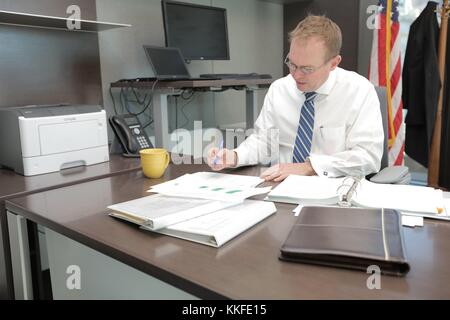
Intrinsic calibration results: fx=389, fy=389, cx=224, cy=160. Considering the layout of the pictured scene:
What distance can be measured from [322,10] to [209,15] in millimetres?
1233

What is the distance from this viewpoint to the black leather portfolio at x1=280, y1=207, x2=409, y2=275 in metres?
0.63

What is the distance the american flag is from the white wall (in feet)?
2.85

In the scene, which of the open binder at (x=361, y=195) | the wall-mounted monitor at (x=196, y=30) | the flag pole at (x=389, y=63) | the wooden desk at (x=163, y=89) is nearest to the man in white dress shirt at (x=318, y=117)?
the open binder at (x=361, y=195)

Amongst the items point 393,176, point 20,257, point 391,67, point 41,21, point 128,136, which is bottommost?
point 20,257

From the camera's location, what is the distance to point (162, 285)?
0.76 m

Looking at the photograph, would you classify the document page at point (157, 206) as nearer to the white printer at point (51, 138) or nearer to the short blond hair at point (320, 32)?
the white printer at point (51, 138)

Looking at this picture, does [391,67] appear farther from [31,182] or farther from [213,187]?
[31,182]

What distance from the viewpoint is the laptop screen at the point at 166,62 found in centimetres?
211

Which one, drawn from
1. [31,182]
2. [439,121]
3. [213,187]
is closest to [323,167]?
[213,187]

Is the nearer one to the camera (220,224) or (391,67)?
(220,224)

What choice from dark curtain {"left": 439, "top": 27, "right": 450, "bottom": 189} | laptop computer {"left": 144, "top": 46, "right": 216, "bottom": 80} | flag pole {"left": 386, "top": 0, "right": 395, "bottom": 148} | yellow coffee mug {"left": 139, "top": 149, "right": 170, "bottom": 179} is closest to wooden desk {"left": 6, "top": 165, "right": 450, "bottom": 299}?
yellow coffee mug {"left": 139, "top": 149, "right": 170, "bottom": 179}

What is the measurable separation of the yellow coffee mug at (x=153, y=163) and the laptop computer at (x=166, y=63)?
34.5 inches

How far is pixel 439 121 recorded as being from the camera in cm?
293

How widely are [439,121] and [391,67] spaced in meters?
0.54
